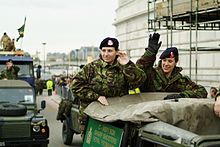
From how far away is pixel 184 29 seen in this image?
742 inches

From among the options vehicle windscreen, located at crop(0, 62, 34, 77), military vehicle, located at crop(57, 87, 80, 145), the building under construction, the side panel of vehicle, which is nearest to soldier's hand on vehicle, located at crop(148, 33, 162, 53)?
the side panel of vehicle

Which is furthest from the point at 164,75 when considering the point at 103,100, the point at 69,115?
the point at 69,115

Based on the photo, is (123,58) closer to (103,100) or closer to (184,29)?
(103,100)

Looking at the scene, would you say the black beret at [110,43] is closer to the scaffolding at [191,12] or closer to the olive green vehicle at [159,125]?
the olive green vehicle at [159,125]

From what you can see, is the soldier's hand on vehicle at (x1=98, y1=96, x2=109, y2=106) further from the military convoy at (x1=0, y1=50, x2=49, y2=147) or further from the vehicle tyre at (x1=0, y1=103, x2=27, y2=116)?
the vehicle tyre at (x1=0, y1=103, x2=27, y2=116)

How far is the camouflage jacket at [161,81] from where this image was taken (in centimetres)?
514

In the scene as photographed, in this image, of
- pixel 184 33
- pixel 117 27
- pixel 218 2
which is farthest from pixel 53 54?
pixel 218 2

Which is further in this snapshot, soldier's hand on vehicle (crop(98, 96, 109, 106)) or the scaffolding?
the scaffolding

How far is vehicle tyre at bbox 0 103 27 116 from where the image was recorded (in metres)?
10.5

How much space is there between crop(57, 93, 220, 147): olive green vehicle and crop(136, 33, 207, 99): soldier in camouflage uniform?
2.42 feet

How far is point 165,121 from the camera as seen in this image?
3629 mm

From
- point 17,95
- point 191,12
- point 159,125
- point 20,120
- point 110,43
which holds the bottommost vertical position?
point 20,120

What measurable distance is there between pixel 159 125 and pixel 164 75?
1827mm

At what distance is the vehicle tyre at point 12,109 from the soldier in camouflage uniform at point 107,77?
5.82 metres
